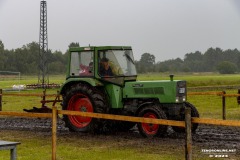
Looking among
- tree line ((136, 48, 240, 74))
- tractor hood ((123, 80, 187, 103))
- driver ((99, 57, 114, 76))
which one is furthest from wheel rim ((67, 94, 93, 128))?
tree line ((136, 48, 240, 74))

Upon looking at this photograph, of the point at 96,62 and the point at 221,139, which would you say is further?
the point at 96,62

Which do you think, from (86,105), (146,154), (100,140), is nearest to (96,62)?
(86,105)

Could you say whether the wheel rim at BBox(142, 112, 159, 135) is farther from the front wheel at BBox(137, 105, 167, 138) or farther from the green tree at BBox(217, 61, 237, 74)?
the green tree at BBox(217, 61, 237, 74)

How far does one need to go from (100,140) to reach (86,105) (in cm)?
177

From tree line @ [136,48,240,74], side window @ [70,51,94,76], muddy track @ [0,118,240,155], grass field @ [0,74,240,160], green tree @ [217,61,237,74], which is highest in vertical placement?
tree line @ [136,48,240,74]

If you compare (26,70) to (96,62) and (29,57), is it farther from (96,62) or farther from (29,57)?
(96,62)

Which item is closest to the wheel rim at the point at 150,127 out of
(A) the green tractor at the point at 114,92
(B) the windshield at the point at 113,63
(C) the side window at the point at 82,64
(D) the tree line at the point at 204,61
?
(A) the green tractor at the point at 114,92

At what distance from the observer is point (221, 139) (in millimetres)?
10875

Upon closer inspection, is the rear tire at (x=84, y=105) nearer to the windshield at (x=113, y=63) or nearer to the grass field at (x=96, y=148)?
the grass field at (x=96, y=148)

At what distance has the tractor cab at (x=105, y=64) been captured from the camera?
40.4 ft

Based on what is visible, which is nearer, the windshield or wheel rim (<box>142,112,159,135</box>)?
wheel rim (<box>142,112,159,135</box>)

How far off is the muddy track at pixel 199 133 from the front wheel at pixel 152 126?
25 centimetres

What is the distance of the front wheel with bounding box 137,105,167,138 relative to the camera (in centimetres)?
1120

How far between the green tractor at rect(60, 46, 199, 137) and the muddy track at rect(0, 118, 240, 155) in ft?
1.42
